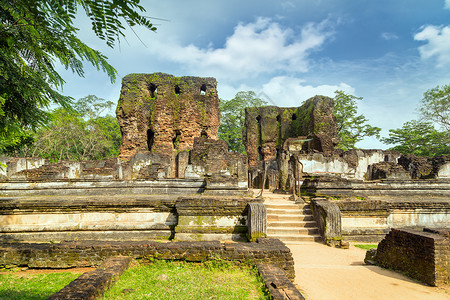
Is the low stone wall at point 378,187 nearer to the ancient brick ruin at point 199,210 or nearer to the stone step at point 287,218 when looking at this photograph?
the ancient brick ruin at point 199,210

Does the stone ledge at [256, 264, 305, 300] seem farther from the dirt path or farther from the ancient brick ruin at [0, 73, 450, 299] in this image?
the dirt path

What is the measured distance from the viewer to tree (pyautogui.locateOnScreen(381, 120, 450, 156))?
26234 mm

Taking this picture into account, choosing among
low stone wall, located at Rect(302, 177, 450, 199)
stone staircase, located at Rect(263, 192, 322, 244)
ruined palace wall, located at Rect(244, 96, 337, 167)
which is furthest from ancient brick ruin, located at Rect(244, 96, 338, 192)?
stone staircase, located at Rect(263, 192, 322, 244)

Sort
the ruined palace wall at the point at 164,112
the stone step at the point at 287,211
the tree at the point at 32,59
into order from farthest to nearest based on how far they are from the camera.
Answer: the ruined palace wall at the point at 164,112 < the stone step at the point at 287,211 < the tree at the point at 32,59

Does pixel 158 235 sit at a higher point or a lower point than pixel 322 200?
lower

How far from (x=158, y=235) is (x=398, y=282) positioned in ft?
16.1

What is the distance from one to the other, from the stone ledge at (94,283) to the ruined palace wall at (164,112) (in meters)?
18.6

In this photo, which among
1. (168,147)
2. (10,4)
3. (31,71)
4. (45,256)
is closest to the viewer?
(10,4)

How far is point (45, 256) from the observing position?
4.25 meters

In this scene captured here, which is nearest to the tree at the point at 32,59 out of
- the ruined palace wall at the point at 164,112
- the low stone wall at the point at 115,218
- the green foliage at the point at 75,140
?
the low stone wall at the point at 115,218

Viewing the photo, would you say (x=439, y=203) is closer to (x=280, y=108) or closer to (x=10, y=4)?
(x=10, y=4)

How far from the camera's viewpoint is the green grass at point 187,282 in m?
3.19

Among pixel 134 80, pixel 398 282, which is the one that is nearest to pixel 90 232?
pixel 398 282

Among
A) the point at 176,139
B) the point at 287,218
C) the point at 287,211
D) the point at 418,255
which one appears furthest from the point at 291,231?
the point at 176,139
